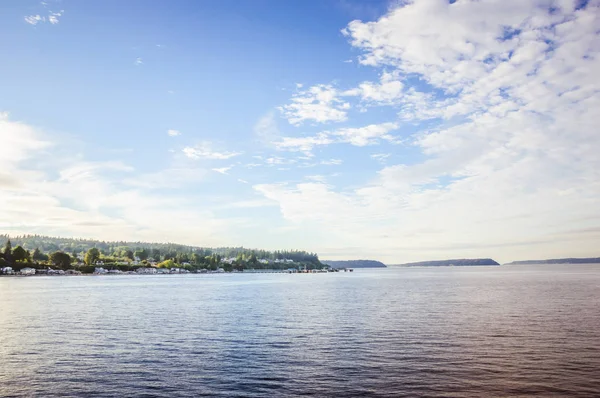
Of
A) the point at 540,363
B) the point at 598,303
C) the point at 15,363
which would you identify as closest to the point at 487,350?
the point at 540,363

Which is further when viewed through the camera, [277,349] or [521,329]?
[521,329]

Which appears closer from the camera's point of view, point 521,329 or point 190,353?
point 190,353

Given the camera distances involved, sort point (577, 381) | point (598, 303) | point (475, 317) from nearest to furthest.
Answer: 1. point (577, 381)
2. point (475, 317)
3. point (598, 303)

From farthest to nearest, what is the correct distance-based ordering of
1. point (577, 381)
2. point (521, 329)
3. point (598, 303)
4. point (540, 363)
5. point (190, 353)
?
point (598, 303), point (521, 329), point (190, 353), point (540, 363), point (577, 381)

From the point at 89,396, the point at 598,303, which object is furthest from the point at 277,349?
the point at 598,303

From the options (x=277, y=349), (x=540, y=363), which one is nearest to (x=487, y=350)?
(x=540, y=363)

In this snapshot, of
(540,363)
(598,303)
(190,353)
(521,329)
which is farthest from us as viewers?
(598,303)

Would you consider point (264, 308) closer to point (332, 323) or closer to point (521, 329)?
point (332, 323)

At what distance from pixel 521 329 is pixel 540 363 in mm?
23838

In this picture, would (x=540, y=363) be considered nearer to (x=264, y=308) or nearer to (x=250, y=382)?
(x=250, y=382)

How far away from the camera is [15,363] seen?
49562mm

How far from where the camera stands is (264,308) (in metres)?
106

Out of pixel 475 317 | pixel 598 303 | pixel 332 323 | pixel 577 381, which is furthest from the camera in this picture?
pixel 598 303

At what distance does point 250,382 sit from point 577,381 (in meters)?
30.6
